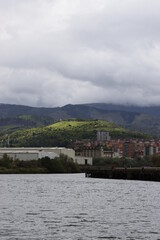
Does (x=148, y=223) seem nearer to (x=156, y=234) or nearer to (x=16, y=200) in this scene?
(x=156, y=234)

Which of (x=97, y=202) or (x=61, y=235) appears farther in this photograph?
(x=97, y=202)

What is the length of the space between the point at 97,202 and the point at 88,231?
32413mm

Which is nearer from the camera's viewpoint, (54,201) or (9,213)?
(9,213)

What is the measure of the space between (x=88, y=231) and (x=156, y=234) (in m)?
6.04

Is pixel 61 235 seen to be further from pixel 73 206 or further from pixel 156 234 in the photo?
pixel 73 206

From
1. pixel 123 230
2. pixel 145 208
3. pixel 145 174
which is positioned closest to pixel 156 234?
pixel 123 230

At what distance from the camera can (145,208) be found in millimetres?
76438

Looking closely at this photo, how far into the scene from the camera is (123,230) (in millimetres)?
54344

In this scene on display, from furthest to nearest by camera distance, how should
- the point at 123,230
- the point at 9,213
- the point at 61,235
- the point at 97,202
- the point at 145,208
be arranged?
1. the point at 97,202
2. the point at 145,208
3. the point at 9,213
4. the point at 123,230
5. the point at 61,235

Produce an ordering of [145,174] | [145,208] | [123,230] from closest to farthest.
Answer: [123,230] < [145,208] < [145,174]

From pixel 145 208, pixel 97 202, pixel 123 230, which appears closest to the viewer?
pixel 123 230

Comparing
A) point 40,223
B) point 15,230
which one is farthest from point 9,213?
point 15,230

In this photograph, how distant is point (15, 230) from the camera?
53.4 m

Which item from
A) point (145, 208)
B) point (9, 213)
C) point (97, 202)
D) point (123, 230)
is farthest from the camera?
point (97, 202)
